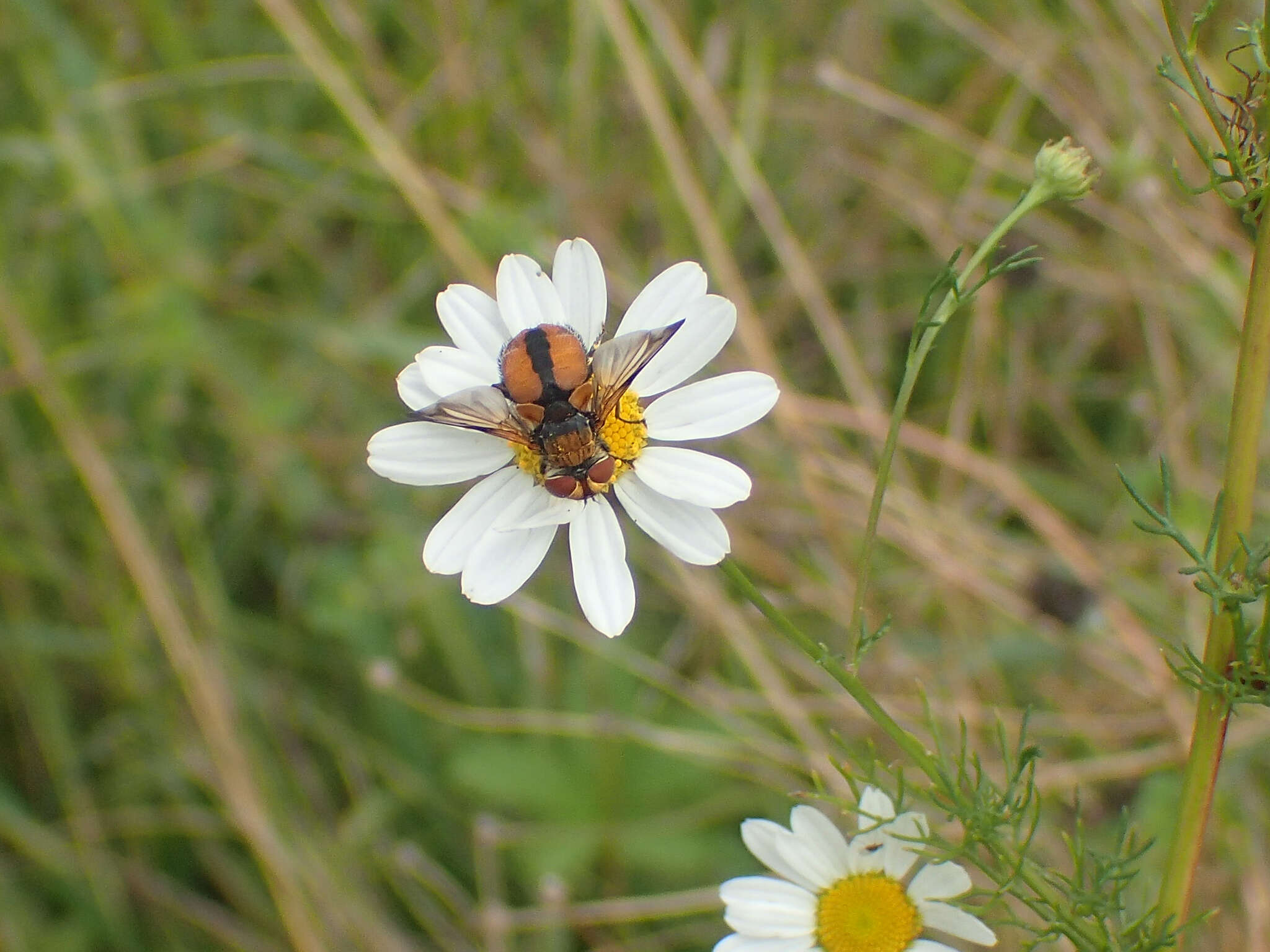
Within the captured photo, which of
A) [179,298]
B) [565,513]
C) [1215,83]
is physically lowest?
[565,513]

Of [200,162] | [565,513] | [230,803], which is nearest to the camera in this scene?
[565,513]

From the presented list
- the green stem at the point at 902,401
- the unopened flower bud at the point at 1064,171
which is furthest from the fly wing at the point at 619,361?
the unopened flower bud at the point at 1064,171

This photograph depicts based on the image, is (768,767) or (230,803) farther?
(230,803)

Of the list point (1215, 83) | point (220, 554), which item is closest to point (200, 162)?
point (220, 554)

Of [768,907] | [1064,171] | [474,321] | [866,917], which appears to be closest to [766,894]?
[768,907]

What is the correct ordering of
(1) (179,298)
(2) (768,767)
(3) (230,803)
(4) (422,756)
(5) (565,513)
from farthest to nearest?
1. (1) (179,298)
2. (4) (422,756)
3. (3) (230,803)
4. (2) (768,767)
5. (5) (565,513)

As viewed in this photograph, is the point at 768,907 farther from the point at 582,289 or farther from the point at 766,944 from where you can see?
the point at 582,289

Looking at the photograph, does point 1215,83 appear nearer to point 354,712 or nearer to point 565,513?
point 565,513

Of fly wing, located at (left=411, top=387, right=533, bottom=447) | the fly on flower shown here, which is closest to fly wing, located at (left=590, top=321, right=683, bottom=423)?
the fly on flower
